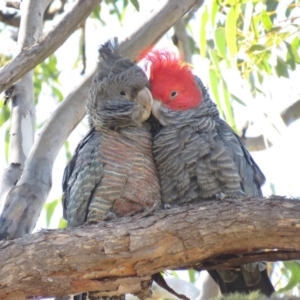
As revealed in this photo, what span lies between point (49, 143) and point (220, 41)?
3.97 feet

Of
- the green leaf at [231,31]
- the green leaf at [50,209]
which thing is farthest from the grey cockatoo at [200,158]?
the green leaf at [50,209]

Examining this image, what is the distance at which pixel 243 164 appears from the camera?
11.1 ft

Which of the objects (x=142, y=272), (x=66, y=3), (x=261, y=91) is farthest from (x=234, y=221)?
(x=66, y=3)

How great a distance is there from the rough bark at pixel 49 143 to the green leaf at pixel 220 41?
A: 0.37 metres

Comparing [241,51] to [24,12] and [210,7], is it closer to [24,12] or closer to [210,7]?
[210,7]

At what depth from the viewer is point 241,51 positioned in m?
4.11

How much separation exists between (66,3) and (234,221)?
9.84 feet

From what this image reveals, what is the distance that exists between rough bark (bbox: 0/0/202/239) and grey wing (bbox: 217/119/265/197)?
0.61 m

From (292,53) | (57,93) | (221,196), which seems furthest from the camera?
(57,93)

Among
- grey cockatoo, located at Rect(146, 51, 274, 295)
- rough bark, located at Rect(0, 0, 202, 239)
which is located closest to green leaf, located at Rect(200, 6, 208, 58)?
→ rough bark, located at Rect(0, 0, 202, 239)

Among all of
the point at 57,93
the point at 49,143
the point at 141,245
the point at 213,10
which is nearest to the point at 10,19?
the point at 57,93

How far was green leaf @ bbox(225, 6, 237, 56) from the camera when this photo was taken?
12.6ft

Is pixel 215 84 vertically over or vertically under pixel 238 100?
over

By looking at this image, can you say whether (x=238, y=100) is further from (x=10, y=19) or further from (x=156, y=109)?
(x=10, y=19)
